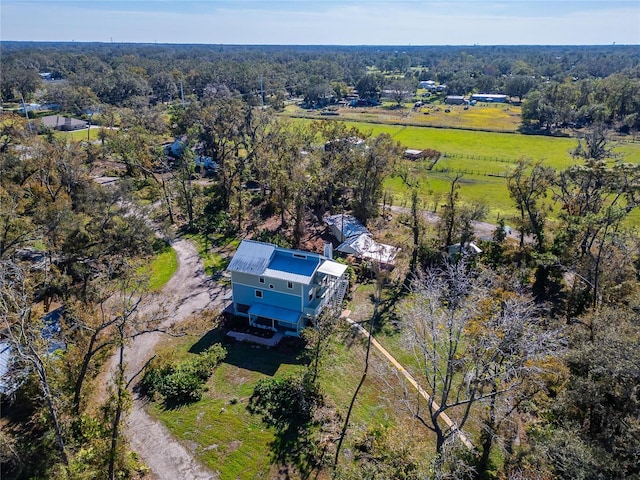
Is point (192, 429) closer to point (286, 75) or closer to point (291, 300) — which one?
point (291, 300)

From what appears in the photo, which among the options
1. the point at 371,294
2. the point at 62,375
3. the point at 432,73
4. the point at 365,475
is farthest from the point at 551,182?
the point at 432,73

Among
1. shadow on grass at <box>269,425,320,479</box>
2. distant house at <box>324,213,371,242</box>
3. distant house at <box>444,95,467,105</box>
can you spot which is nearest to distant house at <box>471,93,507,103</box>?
distant house at <box>444,95,467,105</box>

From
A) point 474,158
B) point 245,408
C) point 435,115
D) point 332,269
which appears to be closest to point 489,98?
point 435,115

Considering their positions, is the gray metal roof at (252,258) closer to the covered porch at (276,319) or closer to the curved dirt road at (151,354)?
the covered porch at (276,319)

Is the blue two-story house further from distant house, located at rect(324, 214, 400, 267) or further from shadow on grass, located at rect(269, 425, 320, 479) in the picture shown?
shadow on grass, located at rect(269, 425, 320, 479)

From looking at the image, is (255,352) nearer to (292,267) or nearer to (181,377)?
(181,377)
